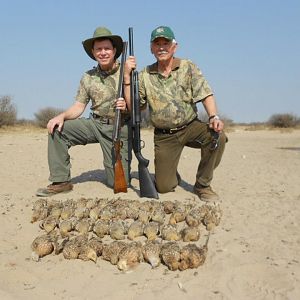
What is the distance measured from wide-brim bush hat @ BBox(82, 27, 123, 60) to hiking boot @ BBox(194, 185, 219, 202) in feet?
7.72

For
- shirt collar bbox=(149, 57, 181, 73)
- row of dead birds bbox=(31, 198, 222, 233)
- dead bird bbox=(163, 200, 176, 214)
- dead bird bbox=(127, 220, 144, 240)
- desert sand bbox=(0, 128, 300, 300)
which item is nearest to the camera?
desert sand bbox=(0, 128, 300, 300)

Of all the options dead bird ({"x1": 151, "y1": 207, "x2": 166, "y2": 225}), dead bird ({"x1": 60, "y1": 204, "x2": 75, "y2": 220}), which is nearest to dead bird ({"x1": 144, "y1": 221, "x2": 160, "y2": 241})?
dead bird ({"x1": 151, "y1": 207, "x2": 166, "y2": 225})

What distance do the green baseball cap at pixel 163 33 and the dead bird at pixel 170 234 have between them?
8.65ft

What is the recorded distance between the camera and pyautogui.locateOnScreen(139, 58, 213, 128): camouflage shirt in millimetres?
6195

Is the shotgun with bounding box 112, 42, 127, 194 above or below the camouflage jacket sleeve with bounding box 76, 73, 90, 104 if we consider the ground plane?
below

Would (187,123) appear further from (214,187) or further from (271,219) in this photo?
(271,219)

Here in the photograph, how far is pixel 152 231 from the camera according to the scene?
15.0 ft

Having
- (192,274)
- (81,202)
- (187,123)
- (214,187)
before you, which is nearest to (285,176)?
(214,187)

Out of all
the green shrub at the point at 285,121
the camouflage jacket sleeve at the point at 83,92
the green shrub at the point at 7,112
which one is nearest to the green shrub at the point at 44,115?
the green shrub at the point at 7,112

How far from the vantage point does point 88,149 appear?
12.8 meters

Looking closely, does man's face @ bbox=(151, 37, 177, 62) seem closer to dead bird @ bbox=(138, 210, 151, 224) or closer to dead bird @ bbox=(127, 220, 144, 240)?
dead bird @ bbox=(138, 210, 151, 224)

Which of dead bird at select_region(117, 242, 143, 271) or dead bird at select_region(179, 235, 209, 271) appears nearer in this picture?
dead bird at select_region(179, 235, 209, 271)

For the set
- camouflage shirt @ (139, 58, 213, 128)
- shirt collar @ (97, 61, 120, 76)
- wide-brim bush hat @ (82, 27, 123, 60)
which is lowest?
camouflage shirt @ (139, 58, 213, 128)

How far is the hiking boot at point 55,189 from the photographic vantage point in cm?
630
